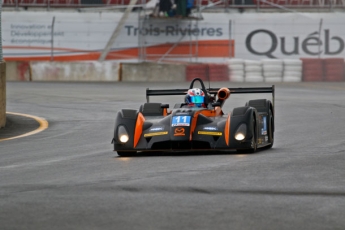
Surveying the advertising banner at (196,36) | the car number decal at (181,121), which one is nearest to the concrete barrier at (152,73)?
the advertising banner at (196,36)

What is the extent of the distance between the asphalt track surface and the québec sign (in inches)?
900

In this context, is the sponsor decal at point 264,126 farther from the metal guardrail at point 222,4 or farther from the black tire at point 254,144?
the metal guardrail at point 222,4

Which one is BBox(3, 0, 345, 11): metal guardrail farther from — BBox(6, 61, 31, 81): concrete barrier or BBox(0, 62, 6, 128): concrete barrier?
BBox(0, 62, 6, 128): concrete barrier

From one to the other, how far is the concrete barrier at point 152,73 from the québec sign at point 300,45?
4.07m

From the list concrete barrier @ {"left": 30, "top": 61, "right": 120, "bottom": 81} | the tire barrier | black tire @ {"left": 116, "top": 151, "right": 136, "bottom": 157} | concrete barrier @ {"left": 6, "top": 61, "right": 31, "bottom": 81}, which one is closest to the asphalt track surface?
black tire @ {"left": 116, "top": 151, "right": 136, "bottom": 157}

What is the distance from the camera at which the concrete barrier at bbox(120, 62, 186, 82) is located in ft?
121

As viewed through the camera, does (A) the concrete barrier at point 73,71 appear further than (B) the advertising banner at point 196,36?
No

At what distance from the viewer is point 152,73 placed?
1458 inches

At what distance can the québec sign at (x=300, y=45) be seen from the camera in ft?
129

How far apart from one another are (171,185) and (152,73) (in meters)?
28.4

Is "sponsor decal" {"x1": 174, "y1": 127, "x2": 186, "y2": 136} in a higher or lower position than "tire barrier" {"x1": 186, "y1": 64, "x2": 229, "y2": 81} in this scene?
higher

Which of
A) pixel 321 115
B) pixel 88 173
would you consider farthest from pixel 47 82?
pixel 88 173

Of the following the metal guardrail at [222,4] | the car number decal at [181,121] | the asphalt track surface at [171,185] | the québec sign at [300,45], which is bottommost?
the asphalt track surface at [171,185]

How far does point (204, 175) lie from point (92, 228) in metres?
2.92
